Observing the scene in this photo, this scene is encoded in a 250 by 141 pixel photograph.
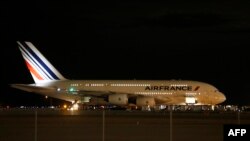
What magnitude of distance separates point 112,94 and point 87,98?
4.59 metres

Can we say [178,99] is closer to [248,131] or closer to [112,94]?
[112,94]

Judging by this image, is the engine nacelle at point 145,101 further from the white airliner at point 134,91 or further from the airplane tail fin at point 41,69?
the airplane tail fin at point 41,69

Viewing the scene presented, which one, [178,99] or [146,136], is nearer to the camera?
[146,136]

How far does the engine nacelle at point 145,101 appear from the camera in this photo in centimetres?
7712

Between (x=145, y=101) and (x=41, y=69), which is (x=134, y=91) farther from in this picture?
(x=41, y=69)

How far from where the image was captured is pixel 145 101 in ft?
253

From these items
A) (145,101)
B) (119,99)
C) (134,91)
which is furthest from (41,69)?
(145,101)

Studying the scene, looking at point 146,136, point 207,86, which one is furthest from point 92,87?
point 146,136

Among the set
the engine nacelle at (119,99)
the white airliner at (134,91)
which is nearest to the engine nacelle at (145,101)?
the white airliner at (134,91)

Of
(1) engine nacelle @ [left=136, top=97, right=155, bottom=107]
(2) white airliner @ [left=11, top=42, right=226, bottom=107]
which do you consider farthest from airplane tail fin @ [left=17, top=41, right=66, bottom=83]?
(1) engine nacelle @ [left=136, top=97, right=155, bottom=107]

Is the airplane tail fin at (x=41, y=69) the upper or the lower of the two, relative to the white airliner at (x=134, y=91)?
upper

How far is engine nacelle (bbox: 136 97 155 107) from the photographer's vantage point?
77.1 m

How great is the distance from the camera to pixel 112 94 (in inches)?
3110

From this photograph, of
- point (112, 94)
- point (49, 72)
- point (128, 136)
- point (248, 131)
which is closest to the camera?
point (248, 131)
